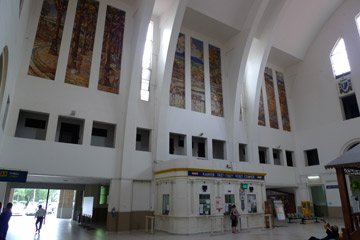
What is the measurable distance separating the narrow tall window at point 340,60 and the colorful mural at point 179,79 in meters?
13.5

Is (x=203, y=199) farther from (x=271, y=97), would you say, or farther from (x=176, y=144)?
(x=271, y=97)

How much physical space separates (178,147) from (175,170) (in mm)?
4849

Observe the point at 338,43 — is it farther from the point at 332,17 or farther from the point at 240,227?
the point at 240,227

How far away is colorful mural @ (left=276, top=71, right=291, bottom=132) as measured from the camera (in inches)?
999

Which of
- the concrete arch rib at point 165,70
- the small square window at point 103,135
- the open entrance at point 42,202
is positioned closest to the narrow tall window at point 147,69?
the concrete arch rib at point 165,70

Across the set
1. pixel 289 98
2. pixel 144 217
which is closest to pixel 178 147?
pixel 144 217

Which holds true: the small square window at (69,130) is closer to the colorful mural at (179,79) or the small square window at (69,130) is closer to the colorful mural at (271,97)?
the colorful mural at (179,79)

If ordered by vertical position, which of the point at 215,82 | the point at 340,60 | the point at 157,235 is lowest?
the point at 157,235

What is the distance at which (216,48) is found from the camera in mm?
22234

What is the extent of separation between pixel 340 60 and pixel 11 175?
25.0 meters

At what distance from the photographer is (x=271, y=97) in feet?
81.9

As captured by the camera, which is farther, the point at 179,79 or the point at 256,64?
the point at 256,64

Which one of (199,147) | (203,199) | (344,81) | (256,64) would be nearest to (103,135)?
(199,147)

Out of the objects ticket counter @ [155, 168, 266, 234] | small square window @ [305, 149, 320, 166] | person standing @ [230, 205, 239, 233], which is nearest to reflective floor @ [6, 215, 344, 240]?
person standing @ [230, 205, 239, 233]
